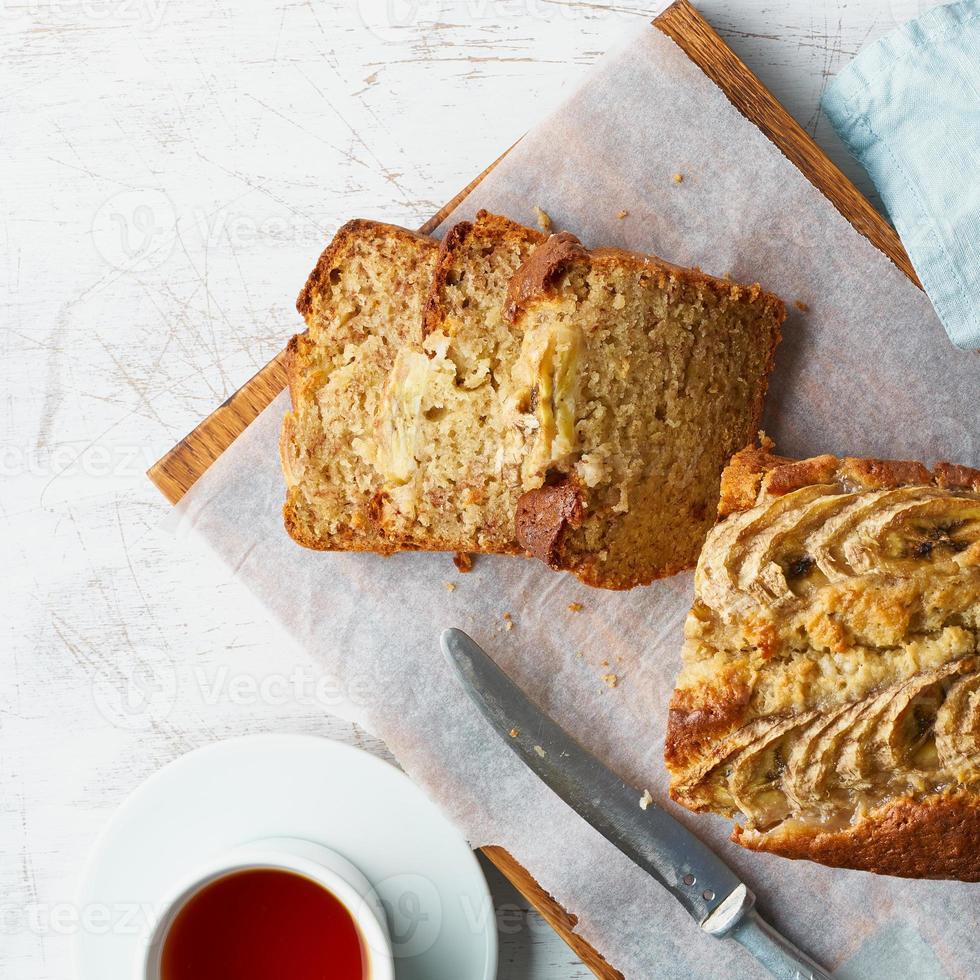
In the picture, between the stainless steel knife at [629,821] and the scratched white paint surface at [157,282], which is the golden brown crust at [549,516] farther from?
the scratched white paint surface at [157,282]

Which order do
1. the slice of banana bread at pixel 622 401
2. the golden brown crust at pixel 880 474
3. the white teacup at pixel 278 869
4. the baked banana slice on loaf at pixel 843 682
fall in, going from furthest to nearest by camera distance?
the white teacup at pixel 278 869 → the slice of banana bread at pixel 622 401 → the golden brown crust at pixel 880 474 → the baked banana slice on loaf at pixel 843 682

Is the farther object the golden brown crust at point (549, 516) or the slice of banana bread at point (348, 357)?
the slice of banana bread at point (348, 357)

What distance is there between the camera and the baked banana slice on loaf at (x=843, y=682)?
2273 millimetres

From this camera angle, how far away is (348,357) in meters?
3.05

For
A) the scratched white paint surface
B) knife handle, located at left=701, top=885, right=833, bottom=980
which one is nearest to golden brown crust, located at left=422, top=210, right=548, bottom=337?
the scratched white paint surface

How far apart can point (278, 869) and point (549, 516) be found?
1346mm

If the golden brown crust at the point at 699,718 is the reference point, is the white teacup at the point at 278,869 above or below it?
below

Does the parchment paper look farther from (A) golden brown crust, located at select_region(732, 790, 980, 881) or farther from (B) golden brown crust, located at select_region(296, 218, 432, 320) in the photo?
(A) golden brown crust, located at select_region(732, 790, 980, 881)

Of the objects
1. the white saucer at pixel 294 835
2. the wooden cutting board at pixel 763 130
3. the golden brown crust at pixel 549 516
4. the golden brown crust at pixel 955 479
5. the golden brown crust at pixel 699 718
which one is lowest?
the white saucer at pixel 294 835

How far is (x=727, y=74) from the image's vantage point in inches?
125

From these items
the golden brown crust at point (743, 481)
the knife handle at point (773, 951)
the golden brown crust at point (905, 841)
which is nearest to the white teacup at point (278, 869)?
the knife handle at point (773, 951)

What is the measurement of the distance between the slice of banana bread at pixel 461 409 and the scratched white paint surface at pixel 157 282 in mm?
578

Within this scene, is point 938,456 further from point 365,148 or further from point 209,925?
point 209,925

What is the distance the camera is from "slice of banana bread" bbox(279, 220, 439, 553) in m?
3.04
